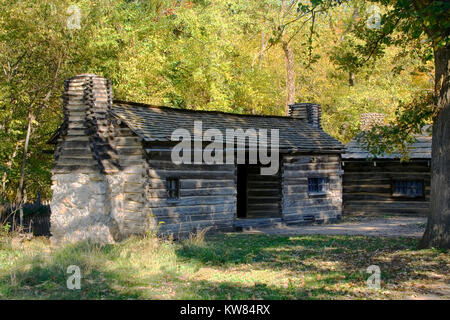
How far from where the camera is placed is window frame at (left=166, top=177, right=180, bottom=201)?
1819cm

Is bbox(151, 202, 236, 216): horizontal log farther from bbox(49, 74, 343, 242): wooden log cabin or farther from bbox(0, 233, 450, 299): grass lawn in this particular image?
bbox(0, 233, 450, 299): grass lawn

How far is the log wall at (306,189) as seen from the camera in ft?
72.7

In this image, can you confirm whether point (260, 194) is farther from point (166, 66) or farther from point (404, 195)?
point (166, 66)

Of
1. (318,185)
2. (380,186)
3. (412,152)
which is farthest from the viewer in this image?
(380,186)

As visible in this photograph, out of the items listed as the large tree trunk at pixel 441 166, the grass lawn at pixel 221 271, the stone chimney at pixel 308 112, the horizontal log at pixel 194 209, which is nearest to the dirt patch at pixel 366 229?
the horizontal log at pixel 194 209

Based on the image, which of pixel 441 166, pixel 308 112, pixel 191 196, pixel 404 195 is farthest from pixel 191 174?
pixel 404 195

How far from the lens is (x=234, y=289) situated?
979 cm

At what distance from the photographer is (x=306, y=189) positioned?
2291 centimetres

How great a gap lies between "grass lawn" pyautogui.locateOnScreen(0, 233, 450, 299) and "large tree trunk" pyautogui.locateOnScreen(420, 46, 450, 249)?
54 centimetres

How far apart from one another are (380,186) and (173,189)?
12.9 metres

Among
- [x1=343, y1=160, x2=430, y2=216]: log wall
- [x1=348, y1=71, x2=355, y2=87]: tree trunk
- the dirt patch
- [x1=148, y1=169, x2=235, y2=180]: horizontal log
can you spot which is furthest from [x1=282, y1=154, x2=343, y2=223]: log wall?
[x1=348, y1=71, x2=355, y2=87]: tree trunk

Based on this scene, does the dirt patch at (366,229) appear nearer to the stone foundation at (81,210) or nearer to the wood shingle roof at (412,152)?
the wood shingle roof at (412,152)
